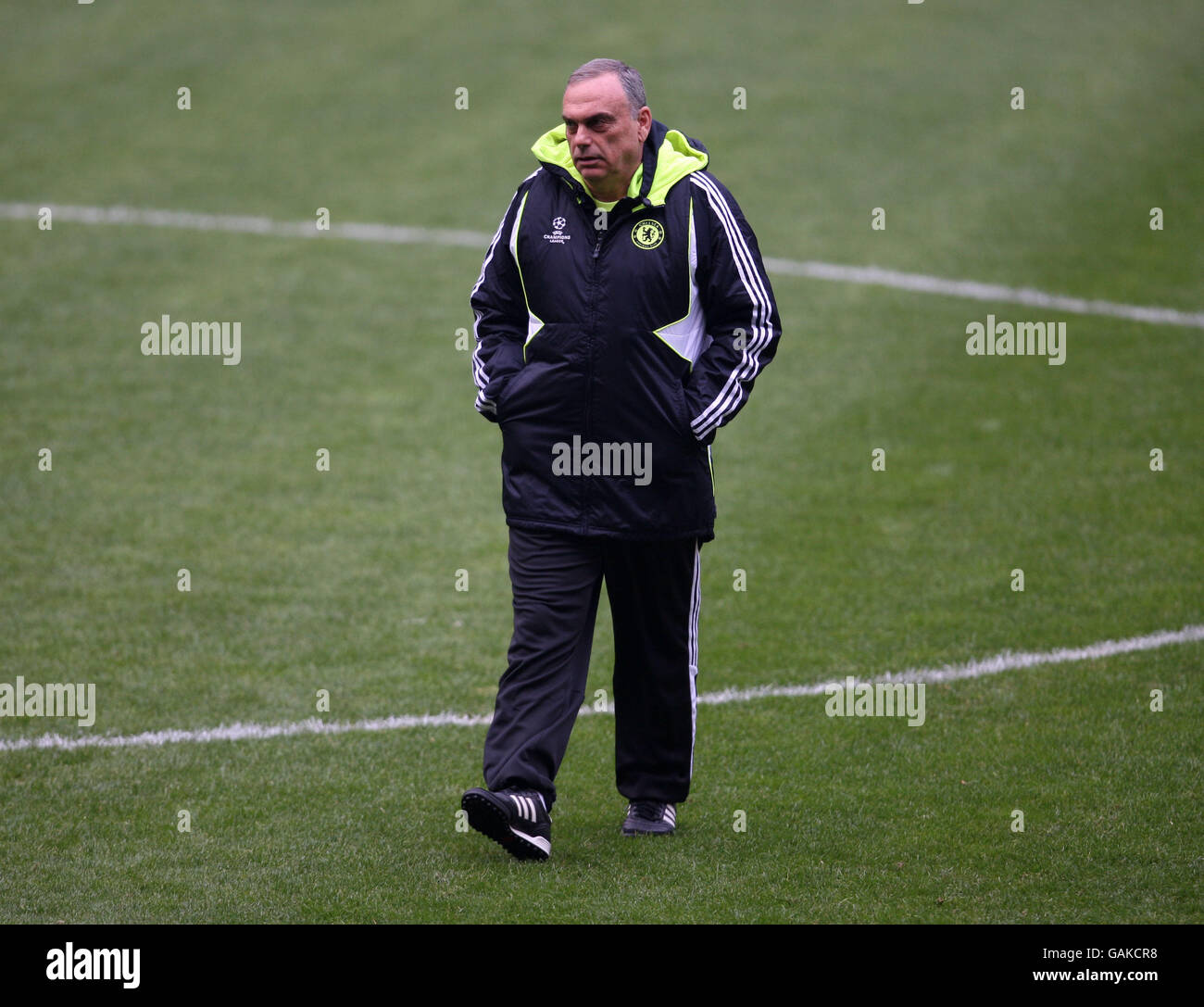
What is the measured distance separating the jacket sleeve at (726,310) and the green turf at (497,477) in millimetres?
1598

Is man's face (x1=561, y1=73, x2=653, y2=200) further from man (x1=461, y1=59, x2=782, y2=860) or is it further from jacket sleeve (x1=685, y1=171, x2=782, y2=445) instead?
jacket sleeve (x1=685, y1=171, x2=782, y2=445)

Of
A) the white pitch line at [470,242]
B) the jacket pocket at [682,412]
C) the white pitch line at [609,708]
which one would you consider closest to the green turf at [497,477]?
the white pitch line at [609,708]

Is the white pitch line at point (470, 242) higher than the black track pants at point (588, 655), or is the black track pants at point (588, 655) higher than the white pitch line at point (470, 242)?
the white pitch line at point (470, 242)

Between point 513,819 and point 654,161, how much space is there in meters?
2.30

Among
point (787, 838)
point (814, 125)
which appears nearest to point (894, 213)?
point (814, 125)

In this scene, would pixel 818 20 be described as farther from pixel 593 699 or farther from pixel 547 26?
pixel 593 699

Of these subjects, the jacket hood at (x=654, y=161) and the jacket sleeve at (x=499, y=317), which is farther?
the jacket sleeve at (x=499, y=317)

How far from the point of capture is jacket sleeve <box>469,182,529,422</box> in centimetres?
577

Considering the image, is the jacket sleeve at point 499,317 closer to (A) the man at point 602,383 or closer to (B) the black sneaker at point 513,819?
(A) the man at point 602,383

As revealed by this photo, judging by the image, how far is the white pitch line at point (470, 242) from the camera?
43.5 ft

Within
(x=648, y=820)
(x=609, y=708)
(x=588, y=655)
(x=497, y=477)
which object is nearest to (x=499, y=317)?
(x=588, y=655)

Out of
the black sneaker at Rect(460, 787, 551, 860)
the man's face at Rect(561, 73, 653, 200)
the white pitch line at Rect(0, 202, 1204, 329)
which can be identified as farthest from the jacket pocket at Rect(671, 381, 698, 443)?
the white pitch line at Rect(0, 202, 1204, 329)

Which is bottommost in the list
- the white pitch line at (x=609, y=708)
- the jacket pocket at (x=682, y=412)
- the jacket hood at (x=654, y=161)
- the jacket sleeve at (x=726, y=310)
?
the white pitch line at (x=609, y=708)

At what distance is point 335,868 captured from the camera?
18.7 feet
